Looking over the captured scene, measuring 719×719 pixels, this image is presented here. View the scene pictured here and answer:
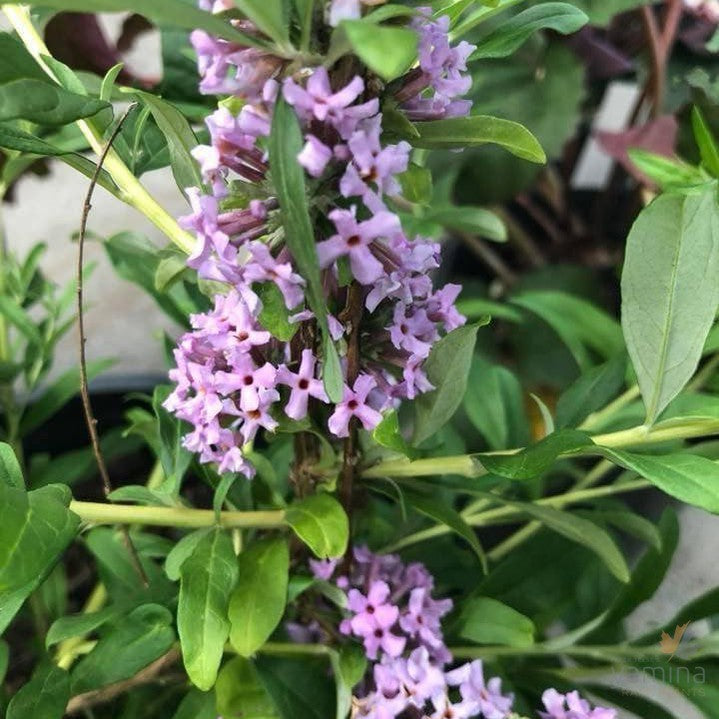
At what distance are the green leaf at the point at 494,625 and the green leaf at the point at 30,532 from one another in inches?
8.6

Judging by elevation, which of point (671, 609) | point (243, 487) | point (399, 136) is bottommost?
point (671, 609)

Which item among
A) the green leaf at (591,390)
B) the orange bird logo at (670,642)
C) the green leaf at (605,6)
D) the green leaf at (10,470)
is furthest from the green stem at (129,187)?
the green leaf at (605,6)

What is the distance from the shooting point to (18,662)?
0.62 meters

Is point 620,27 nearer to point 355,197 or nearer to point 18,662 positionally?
point 355,197

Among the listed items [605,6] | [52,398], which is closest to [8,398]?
[52,398]

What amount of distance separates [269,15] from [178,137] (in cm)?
10

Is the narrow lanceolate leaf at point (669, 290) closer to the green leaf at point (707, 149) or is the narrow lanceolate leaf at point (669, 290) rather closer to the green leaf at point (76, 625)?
the green leaf at point (707, 149)

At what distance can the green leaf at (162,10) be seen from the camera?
8.9 inches

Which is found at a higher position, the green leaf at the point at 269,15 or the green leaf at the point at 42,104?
the green leaf at the point at 269,15

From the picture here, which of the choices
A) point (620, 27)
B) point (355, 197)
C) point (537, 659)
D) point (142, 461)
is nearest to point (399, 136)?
point (355, 197)

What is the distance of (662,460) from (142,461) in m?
0.52

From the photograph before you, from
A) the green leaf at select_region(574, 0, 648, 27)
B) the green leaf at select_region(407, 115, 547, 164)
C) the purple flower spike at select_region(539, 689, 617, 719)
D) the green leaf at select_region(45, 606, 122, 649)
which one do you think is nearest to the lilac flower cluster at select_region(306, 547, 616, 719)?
the purple flower spike at select_region(539, 689, 617, 719)

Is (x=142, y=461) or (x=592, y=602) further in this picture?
(x=142, y=461)

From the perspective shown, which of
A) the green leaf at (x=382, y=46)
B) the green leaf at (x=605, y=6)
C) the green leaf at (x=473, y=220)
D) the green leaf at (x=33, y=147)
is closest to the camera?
the green leaf at (x=382, y=46)
